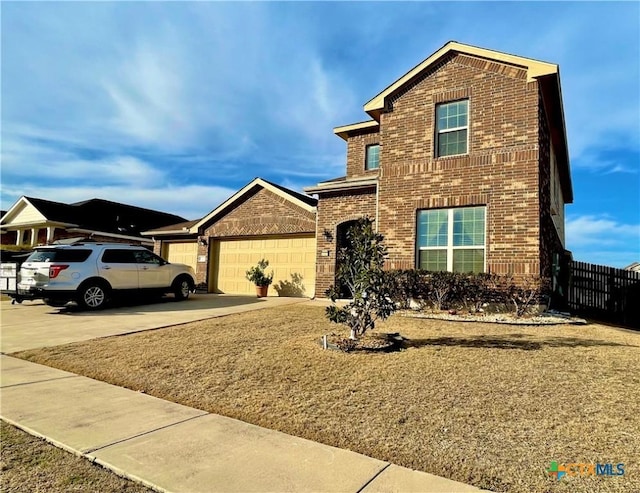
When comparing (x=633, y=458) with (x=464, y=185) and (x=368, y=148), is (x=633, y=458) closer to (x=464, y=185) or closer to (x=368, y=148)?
(x=464, y=185)

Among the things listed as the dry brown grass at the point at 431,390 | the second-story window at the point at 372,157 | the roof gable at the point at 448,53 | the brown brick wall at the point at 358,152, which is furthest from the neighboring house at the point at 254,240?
the dry brown grass at the point at 431,390

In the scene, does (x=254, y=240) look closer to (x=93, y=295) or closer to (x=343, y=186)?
(x=343, y=186)

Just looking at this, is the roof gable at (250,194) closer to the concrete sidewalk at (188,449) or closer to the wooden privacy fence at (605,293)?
the wooden privacy fence at (605,293)

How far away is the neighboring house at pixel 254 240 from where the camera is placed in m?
14.8

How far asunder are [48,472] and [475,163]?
10.2 m

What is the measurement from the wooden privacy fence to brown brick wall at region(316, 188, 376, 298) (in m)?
7.81

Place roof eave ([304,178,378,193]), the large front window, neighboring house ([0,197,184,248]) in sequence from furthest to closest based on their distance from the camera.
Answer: neighboring house ([0,197,184,248]) → roof eave ([304,178,378,193]) → the large front window

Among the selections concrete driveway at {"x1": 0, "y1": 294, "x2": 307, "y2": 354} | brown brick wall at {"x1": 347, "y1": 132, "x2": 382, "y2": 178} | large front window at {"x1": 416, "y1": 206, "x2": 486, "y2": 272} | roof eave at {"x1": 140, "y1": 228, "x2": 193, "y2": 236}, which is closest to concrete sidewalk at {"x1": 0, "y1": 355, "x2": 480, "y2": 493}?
concrete driveway at {"x1": 0, "y1": 294, "x2": 307, "y2": 354}

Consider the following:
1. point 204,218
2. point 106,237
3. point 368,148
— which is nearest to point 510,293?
point 368,148

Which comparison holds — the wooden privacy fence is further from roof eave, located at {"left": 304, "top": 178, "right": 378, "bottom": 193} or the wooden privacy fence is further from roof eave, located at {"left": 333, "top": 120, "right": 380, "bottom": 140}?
roof eave, located at {"left": 333, "top": 120, "right": 380, "bottom": 140}

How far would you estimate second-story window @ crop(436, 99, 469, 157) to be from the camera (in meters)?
10.8

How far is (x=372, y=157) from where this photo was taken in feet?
51.0

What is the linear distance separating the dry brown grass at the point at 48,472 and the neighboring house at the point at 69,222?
76.0 ft

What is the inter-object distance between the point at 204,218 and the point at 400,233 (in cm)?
956
